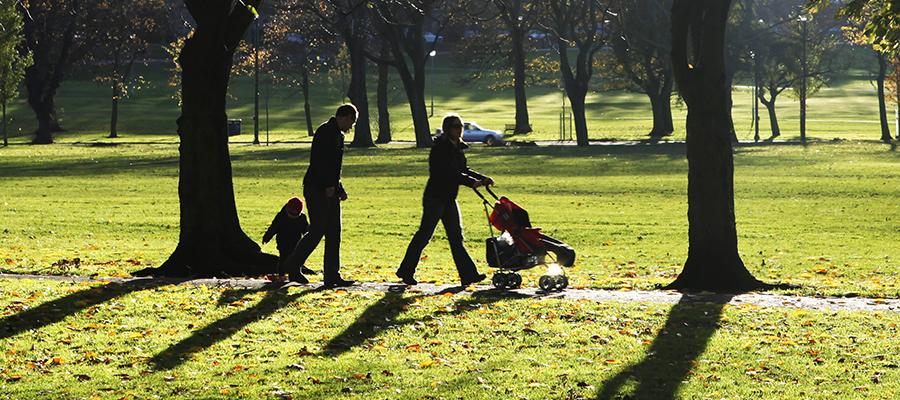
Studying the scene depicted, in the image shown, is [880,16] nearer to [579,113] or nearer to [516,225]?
[516,225]

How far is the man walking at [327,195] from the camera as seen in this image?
1401 centimetres

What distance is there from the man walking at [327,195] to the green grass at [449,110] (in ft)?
196

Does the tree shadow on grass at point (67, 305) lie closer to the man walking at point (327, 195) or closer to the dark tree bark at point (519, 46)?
the man walking at point (327, 195)

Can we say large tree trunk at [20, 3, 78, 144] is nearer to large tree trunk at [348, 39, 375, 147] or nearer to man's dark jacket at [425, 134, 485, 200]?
large tree trunk at [348, 39, 375, 147]

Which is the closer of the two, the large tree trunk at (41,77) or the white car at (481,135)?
the white car at (481,135)

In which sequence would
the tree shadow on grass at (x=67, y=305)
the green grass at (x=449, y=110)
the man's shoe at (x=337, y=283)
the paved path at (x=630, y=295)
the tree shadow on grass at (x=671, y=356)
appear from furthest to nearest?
the green grass at (x=449, y=110)
the man's shoe at (x=337, y=283)
the paved path at (x=630, y=295)
the tree shadow on grass at (x=67, y=305)
the tree shadow on grass at (x=671, y=356)

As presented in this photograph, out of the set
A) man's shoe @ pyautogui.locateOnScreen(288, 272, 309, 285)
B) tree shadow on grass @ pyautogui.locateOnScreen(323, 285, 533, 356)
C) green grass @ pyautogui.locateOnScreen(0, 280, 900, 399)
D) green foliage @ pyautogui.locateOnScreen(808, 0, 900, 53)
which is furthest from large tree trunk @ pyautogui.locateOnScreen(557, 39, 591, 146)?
green grass @ pyautogui.locateOnScreen(0, 280, 900, 399)

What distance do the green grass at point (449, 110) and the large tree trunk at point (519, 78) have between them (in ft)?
3.46

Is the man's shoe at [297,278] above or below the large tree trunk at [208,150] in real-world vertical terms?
below

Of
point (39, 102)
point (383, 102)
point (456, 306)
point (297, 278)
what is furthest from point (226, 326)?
point (39, 102)

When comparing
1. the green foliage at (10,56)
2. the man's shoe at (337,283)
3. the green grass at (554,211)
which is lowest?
the green grass at (554,211)

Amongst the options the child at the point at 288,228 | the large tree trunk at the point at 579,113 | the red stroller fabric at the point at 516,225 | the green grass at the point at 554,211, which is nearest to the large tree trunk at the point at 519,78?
the large tree trunk at the point at 579,113

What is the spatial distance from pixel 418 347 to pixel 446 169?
396cm

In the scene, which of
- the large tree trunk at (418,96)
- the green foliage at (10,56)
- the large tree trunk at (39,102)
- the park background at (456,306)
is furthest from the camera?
the large tree trunk at (39,102)
